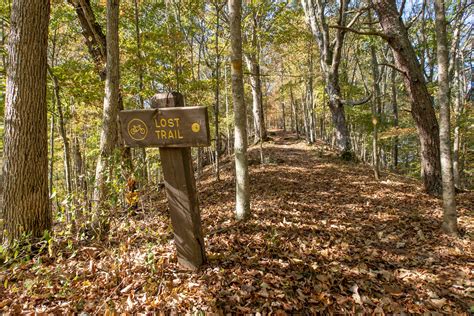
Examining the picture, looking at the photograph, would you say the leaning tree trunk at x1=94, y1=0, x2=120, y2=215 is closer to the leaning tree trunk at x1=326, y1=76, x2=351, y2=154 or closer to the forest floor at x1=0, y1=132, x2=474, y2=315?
the forest floor at x1=0, y1=132, x2=474, y2=315

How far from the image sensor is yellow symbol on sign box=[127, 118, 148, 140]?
2.94 metres

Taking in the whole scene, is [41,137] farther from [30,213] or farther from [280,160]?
[280,160]

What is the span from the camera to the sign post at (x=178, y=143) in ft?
9.09

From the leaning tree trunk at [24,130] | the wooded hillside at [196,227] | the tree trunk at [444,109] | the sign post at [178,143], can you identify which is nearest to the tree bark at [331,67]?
the wooded hillside at [196,227]

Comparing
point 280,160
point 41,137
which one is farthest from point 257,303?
point 280,160

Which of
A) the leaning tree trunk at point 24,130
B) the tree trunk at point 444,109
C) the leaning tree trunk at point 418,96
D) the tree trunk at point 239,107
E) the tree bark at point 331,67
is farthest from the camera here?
the tree bark at point 331,67

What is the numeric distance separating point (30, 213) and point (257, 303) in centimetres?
344

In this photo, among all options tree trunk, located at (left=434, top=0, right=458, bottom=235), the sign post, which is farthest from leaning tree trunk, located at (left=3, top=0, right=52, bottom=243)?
tree trunk, located at (left=434, top=0, right=458, bottom=235)

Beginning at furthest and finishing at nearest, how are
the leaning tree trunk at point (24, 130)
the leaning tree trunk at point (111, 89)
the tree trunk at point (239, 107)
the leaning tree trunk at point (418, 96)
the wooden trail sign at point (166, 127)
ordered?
the leaning tree trunk at point (418, 96) < the leaning tree trunk at point (111, 89) < the tree trunk at point (239, 107) < the leaning tree trunk at point (24, 130) < the wooden trail sign at point (166, 127)

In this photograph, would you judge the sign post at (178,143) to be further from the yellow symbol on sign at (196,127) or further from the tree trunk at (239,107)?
the tree trunk at (239,107)

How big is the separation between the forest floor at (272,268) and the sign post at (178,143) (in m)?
0.35

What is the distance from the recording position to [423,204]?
18.9ft

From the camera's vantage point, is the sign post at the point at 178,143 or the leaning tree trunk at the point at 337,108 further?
the leaning tree trunk at the point at 337,108

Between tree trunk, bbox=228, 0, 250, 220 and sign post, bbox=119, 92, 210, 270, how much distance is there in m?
1.72
